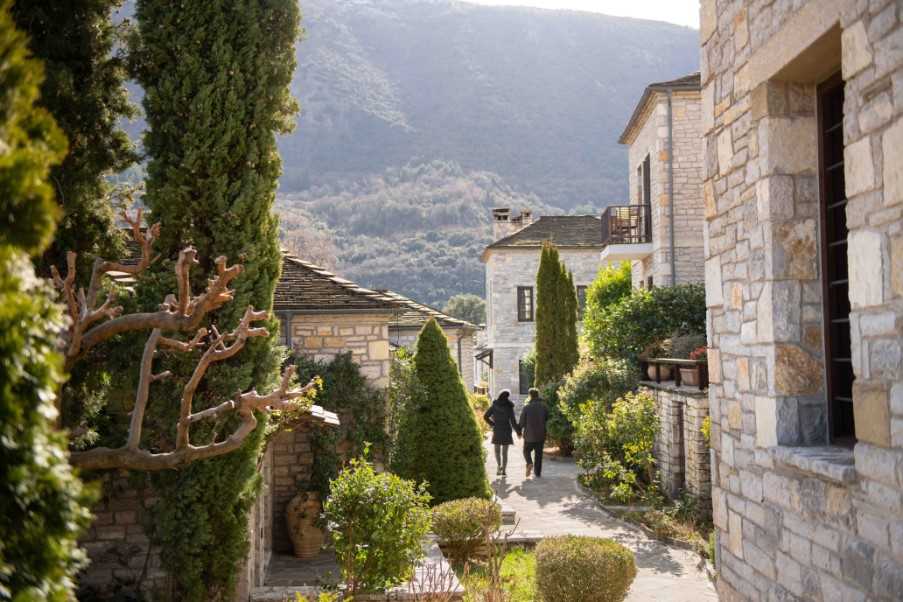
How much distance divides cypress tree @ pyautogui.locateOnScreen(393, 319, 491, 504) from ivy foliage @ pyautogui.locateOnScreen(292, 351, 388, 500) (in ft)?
1.39

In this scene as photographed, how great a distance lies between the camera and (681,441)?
39.0 ft

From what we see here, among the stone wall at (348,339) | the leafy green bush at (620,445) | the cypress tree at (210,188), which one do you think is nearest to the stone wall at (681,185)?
the leafy green bush at (620,445)

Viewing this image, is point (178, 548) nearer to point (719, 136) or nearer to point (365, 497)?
point (365, 497)

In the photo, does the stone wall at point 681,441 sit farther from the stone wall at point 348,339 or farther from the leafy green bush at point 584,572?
the stone wall at point 348,339

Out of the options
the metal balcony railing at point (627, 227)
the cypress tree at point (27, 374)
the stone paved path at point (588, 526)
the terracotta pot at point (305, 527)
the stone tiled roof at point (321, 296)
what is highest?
the metal balcony railing at point (627, 227)

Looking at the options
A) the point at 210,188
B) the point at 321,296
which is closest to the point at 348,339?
the point at 321,296

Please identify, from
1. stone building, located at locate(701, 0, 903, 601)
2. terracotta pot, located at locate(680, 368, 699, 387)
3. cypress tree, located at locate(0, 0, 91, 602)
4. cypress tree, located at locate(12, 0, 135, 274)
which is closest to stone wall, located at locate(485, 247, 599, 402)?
terracotta pot, located at locate(680, 368, 699, 387)

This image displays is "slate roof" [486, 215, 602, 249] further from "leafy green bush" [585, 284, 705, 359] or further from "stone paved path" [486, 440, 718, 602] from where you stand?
"leafy green bush" [585, 284, 705, 359]

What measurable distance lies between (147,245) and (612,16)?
119 metres

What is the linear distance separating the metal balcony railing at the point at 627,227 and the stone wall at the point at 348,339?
331 inches

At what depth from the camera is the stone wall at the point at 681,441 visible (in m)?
10.7

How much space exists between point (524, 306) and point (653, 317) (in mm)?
16571

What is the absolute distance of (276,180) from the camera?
7.51 m

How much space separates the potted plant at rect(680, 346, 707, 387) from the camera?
10.8 meters
